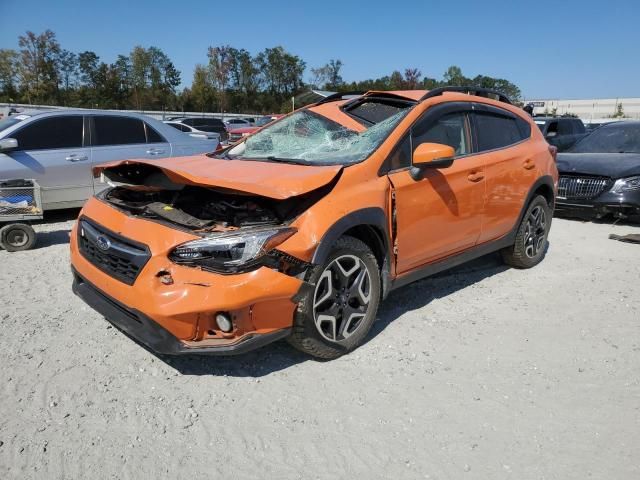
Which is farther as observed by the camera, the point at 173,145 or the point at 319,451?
the point at 173,145

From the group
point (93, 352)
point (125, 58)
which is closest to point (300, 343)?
point (93, 352)

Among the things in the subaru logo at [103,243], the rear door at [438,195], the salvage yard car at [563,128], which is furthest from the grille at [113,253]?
the salvage yard car at [563,128]

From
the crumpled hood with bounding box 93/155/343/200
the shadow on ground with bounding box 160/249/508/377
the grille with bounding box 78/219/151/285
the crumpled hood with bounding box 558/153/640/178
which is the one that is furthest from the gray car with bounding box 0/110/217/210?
the crumpled hood with bounding box 558/153/640/178

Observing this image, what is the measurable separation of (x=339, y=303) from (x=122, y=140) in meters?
5.53

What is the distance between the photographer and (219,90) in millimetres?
63031

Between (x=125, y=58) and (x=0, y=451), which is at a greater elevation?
(x=125, y=58)

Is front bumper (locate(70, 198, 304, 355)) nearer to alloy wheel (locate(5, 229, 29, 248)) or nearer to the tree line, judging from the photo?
alloy wheel (locate(5, 229, 29, 248))

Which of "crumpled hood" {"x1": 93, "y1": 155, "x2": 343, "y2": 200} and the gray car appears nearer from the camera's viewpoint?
"crumpled hood" {"x1": 93, "y1": 155, "x2": 343, "y2": 200}

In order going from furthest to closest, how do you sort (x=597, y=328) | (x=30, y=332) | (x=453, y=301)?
(x=453, y=301)
(x=597, y=328)
(x=30, y=332)

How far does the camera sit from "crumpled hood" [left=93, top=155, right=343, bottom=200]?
283cm

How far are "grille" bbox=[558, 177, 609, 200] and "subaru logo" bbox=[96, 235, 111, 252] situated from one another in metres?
7.05

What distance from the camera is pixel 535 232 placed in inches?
207

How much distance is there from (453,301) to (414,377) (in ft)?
4.64

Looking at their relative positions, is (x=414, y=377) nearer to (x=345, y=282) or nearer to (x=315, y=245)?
(x=345, y=282)
